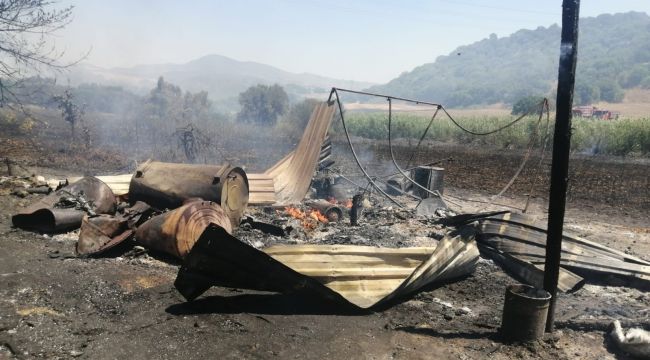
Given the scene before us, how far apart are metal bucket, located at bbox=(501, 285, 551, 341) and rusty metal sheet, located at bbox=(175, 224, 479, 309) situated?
1.08 m

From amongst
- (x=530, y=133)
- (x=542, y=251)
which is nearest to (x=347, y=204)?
(x=542, y=251)

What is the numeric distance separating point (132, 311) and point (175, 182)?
3705 mm

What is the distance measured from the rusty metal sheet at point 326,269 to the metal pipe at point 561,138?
1296mm

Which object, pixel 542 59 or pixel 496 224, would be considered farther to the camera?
pixel 542 59

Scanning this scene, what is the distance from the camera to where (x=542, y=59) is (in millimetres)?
177625

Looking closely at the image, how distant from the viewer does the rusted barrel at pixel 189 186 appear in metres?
7.80

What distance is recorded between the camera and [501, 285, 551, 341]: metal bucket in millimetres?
4258

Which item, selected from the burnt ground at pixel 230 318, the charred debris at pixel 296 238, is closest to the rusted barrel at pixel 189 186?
the charred debris at pixel 296 238

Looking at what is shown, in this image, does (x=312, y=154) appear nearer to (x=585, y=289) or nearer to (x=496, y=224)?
(x=496, y=224)

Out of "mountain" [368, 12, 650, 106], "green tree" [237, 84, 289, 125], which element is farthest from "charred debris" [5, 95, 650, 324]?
"mountain" [368, 12, 650, 106]

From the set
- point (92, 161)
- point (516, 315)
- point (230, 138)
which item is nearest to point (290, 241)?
point (516, 315)

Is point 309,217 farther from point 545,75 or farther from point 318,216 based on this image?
point 545,75

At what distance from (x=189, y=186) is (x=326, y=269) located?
149 inches

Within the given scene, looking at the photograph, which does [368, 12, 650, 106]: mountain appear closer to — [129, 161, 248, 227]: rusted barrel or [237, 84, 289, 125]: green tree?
[237, 84, 289, 125]: green tree
